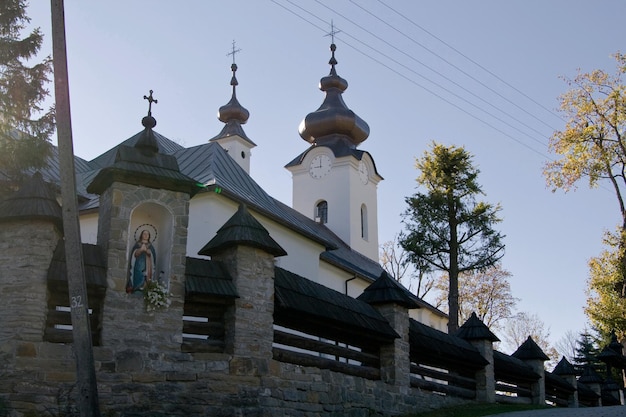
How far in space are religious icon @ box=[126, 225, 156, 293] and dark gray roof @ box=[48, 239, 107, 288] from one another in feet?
1.31

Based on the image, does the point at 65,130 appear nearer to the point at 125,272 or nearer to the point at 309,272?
the point at 125,272

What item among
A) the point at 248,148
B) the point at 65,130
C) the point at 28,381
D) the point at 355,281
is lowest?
the point at 28,381

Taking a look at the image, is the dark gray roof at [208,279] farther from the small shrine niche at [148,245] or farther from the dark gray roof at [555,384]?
the dark gray roof at [555,384]

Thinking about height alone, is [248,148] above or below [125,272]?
above

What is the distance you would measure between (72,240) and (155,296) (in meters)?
1.92

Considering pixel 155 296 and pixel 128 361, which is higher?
pixel 155 296

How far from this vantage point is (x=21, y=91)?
1556 centimetres

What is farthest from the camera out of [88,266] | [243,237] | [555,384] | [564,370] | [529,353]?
[564,370]

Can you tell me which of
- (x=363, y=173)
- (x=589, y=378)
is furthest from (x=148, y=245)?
(x=363, y=173)

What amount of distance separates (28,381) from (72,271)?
1.68 m

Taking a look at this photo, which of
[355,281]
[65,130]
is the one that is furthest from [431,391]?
[355,281]

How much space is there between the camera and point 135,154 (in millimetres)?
11242

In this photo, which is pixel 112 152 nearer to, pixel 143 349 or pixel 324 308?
pixel 324 308

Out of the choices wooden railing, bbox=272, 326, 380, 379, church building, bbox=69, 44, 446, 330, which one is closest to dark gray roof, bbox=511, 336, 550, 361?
church building, bbox=69, 44, 446, 330
